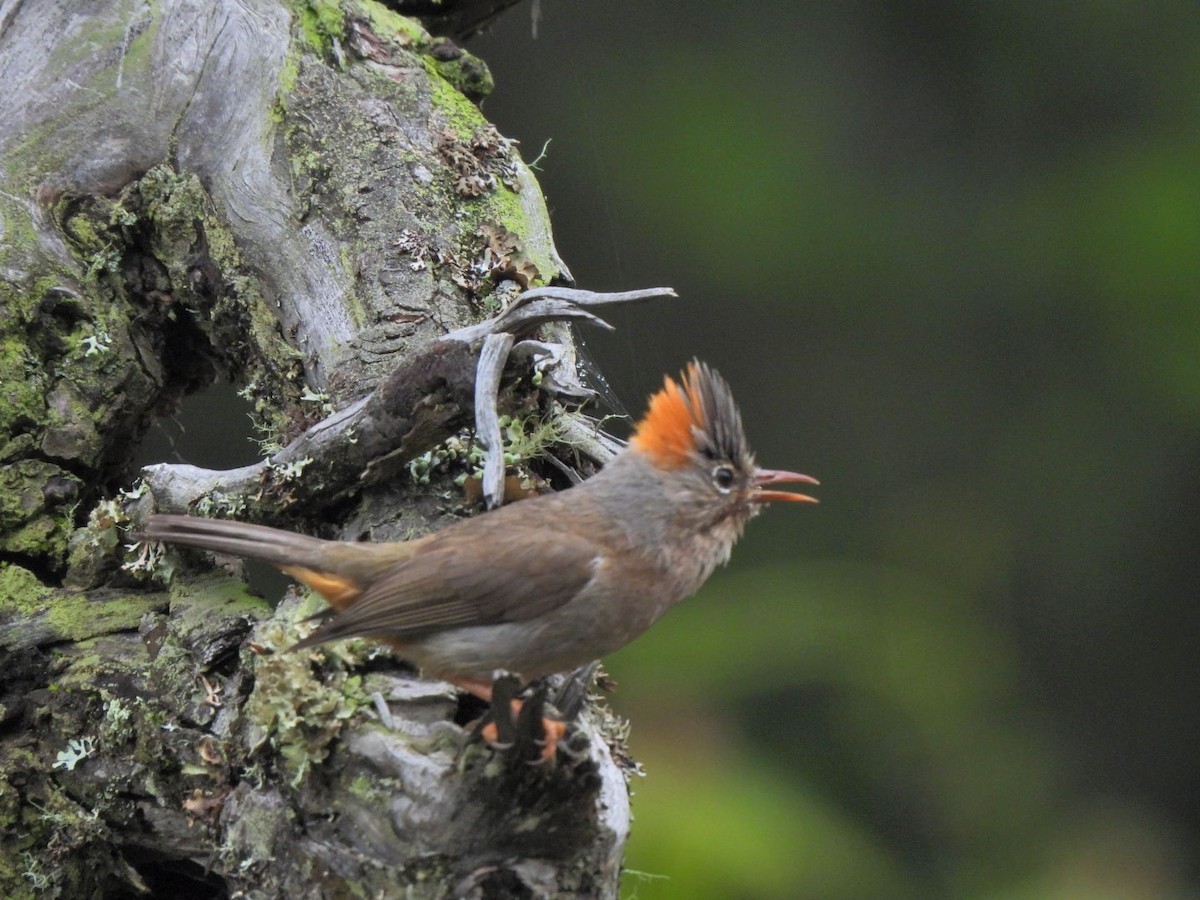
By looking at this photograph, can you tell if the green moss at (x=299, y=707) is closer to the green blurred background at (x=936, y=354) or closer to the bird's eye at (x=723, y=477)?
the bird's eye at (x=723, y=477)

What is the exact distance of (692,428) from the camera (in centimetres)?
400

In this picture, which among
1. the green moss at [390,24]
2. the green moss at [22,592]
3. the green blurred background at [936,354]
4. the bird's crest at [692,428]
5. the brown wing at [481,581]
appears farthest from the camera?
the green blurred background at [936,354]

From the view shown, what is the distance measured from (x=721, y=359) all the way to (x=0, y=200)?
549cm

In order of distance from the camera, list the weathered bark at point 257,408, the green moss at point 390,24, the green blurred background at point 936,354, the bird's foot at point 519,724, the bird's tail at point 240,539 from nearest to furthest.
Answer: the bird's foot at point 519,724
the weathered bark at point 257,408
the bird's tail at point 240,539
the green moss at point 390,24
the green blurred background at point 936,354

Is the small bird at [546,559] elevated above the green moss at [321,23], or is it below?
below

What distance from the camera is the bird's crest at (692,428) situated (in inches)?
157

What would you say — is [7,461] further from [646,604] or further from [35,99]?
[646,604]

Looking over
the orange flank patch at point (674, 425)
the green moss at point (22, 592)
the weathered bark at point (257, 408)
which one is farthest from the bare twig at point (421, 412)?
the green moss at point (22, 592)

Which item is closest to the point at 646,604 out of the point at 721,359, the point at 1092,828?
the point at 1092,828

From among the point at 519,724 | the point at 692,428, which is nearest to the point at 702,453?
the point at 692,428

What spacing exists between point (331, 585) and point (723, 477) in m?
1.22

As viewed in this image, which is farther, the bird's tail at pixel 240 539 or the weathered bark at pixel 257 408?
the bird's tail at pixel 240 539

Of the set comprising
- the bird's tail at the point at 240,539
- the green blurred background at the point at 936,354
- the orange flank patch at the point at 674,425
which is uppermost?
the orange flank patch at the point at 674,425

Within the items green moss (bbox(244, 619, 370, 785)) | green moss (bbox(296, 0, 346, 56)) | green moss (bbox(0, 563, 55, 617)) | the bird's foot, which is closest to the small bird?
green moss (bbox(244, 619, 370, 785))
